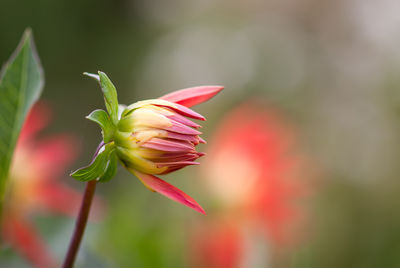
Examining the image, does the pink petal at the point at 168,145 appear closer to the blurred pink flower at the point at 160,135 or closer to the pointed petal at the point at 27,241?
the blurred pink flower at the point at 160,135

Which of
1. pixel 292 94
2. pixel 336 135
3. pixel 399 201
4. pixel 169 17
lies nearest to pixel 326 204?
pixel 399 201

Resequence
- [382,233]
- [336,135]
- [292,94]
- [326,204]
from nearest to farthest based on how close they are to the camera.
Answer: [382,233] → [326,204] → [336,135] → [292,94]

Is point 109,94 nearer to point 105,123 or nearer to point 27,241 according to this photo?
point 105,123

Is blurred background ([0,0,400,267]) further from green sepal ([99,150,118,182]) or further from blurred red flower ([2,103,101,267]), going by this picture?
green sepal ([99,150,118,182])

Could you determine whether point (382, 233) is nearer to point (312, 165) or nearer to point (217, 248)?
point (312, 165)

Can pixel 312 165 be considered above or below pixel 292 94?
below

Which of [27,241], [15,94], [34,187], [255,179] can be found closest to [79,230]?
[15,94]
